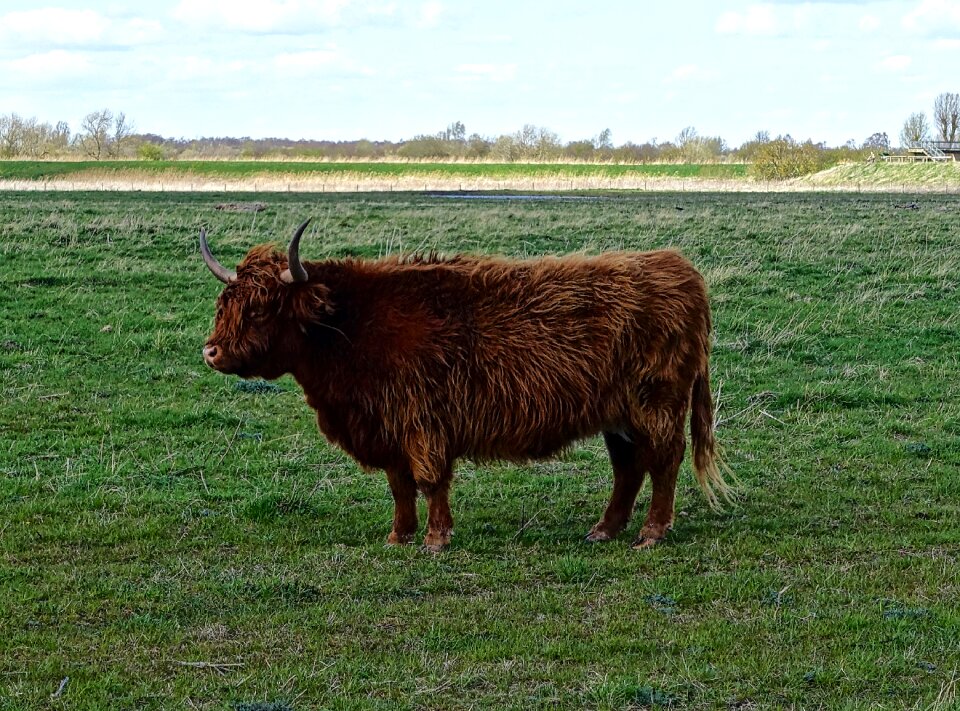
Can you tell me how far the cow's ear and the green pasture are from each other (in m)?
59.7

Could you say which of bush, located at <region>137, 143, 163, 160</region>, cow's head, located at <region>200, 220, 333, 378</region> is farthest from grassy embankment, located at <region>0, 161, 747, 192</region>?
cow's head, located at <region>200, 220, 333, 378</region>

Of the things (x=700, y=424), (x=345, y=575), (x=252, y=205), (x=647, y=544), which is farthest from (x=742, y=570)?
(x=252, y=205)

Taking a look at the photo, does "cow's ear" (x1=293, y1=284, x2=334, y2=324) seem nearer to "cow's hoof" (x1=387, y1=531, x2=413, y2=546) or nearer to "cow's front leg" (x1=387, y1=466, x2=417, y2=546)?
"cow's front leg" (x1=387, y1=466, x2=417, y2=546)

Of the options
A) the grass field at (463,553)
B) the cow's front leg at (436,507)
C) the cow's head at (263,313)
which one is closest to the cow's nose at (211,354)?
the cow's head at (263,313)

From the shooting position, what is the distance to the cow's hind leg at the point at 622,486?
7512 mm

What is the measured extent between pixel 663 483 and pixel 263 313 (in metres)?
2.81

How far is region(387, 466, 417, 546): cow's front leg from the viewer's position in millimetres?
7277

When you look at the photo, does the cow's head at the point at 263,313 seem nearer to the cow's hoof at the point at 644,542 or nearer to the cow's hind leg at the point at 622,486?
the cow's hind leg at the point at 622,486

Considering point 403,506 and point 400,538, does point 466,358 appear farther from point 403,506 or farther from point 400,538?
point 400,538

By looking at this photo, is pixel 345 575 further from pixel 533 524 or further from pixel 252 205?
pixel 252 205

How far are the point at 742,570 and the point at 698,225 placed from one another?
1868 centimetres

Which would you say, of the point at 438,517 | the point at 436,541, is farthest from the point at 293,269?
the point at 436,541

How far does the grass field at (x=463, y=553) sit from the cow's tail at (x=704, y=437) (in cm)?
24

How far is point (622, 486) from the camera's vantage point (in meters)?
7.61
